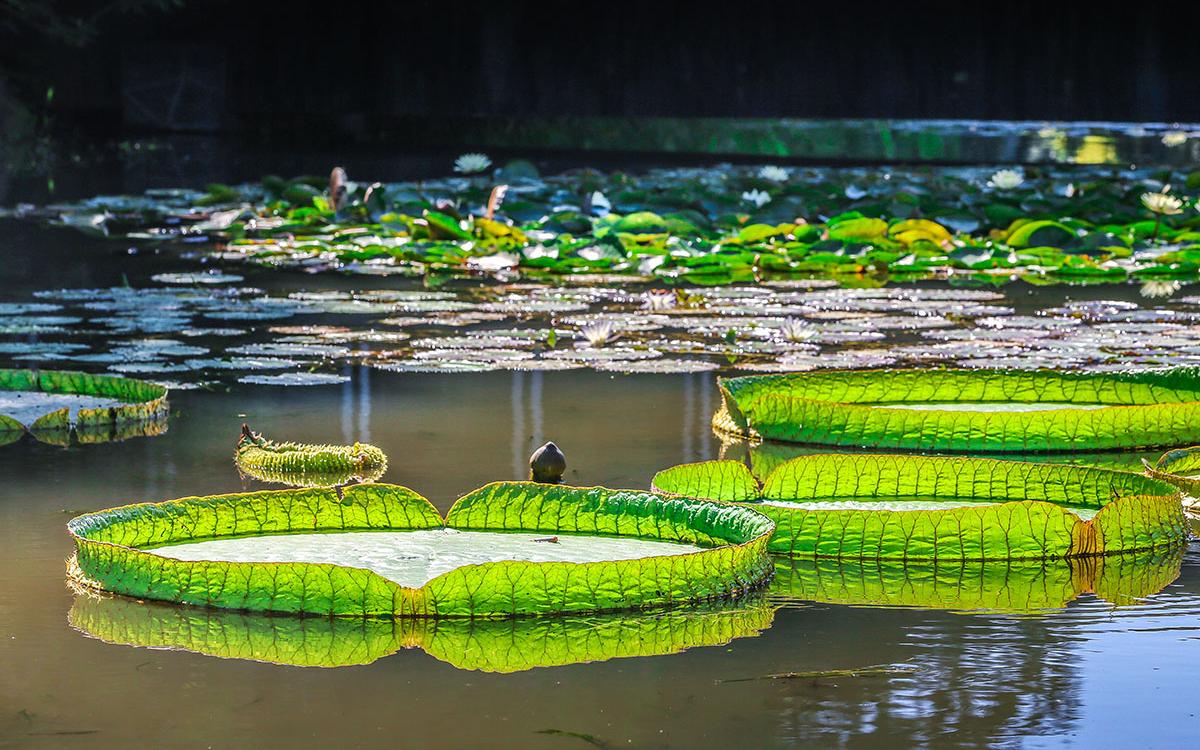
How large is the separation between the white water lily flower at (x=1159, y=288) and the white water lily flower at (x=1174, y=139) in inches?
279

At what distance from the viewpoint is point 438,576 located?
277cm

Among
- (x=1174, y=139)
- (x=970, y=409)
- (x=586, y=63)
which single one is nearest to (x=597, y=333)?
(x=970, y=409)

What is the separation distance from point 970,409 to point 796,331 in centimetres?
151

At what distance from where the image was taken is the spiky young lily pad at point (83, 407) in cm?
432

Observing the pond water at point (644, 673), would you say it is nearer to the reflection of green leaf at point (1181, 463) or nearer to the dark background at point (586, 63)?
the reflection of green leaf at point (1181, 463)

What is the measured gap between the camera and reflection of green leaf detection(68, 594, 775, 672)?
2.60m

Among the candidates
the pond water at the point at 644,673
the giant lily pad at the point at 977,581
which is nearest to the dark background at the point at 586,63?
the pond water at the point at 644,673

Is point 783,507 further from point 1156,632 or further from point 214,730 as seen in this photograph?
point 214,730

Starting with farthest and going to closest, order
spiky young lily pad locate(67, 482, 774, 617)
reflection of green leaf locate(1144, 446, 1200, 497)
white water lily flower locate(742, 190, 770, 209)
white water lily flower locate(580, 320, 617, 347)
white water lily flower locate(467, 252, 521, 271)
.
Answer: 1. white water lily flower locate(742, 190, 770, 209)
2. white water lily flower locate(467, 252, 521, 271)
3. white water lily flower locate(580, 320, 617, 347)
4. reflection of green leaf locate(1144, 446, 1200, 497)
5. spiky young lily pad locate(67, 482, 774, 617)

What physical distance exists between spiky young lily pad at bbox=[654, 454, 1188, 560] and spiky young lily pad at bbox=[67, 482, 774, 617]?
0.75ft

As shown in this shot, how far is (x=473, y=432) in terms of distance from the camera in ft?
14.4

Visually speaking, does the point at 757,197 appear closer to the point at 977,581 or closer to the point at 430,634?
the point at 977,581

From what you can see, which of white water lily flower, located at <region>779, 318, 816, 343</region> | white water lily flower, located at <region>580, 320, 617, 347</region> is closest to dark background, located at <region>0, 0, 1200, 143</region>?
white water lily flower, located at <region>779, 318, 816, 343</region>

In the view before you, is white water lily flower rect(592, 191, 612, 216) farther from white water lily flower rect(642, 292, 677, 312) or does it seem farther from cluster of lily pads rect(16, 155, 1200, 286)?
white water lily flower rect(642, 292, 677, 312)
